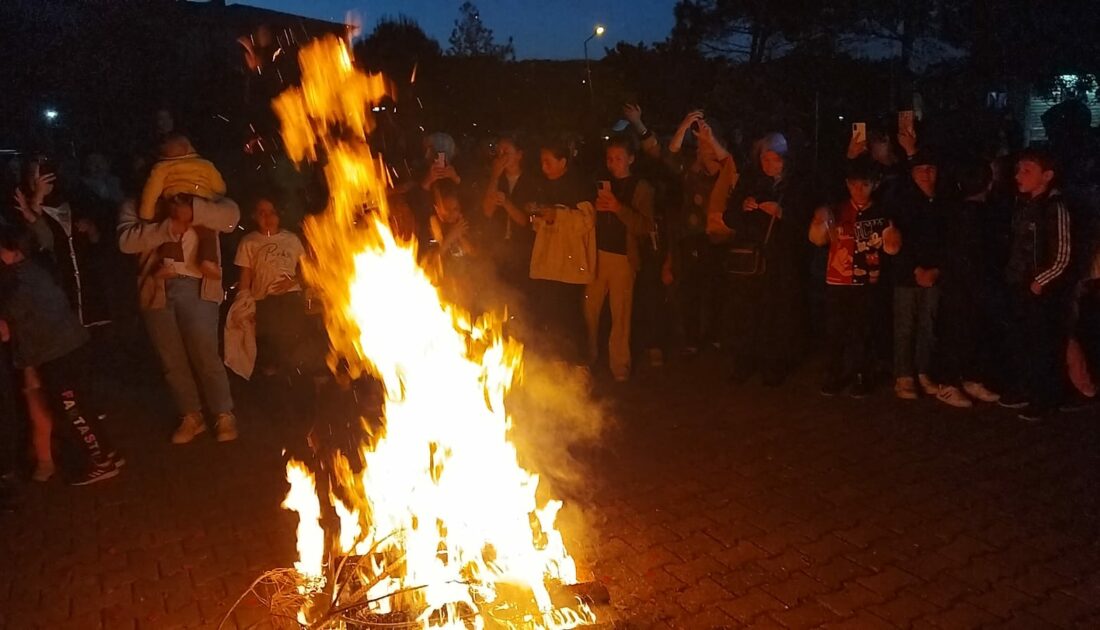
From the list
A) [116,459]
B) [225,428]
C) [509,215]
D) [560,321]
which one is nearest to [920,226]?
[560,321]

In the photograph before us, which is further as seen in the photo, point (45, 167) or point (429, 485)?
point (45, 167)

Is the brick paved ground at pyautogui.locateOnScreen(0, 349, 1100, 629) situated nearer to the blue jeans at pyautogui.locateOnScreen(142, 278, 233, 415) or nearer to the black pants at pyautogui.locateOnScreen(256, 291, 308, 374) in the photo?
the blue jeans at pyautogui.locateOnScreen(142, 278, 233, 415)

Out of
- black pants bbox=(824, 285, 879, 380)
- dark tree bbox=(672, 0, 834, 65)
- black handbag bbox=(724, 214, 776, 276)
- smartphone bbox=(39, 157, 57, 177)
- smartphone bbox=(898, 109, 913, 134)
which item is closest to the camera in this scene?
smartphone bbox=(39, 157, 57, 177)

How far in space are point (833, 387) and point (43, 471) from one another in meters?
6.26

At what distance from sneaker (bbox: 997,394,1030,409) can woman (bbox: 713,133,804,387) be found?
180 centimetres

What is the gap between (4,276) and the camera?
5883 millimetres

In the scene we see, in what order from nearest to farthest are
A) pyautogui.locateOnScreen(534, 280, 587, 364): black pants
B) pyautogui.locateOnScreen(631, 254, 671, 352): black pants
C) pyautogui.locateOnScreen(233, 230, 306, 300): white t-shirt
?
pyautogui.locateOnScreen(233, 230, 306, 300): white t-shirt
pyautogui.locateOnScreen(534, 280, 587, 364): black pants
pyautogui.locateOnScreen(631, 254, 671, 352): black pants

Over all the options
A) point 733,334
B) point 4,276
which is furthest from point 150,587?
point 733,334

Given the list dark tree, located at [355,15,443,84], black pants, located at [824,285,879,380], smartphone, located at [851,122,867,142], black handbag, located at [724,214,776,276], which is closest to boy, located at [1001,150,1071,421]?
black pants, located at [824,285,879,380]

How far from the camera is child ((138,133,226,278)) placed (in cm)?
670

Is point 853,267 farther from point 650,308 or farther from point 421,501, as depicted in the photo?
point 421,501

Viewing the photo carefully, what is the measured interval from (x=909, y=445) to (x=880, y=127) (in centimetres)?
335

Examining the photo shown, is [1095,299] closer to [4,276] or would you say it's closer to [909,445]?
[909,445]

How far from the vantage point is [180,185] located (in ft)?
22.1
